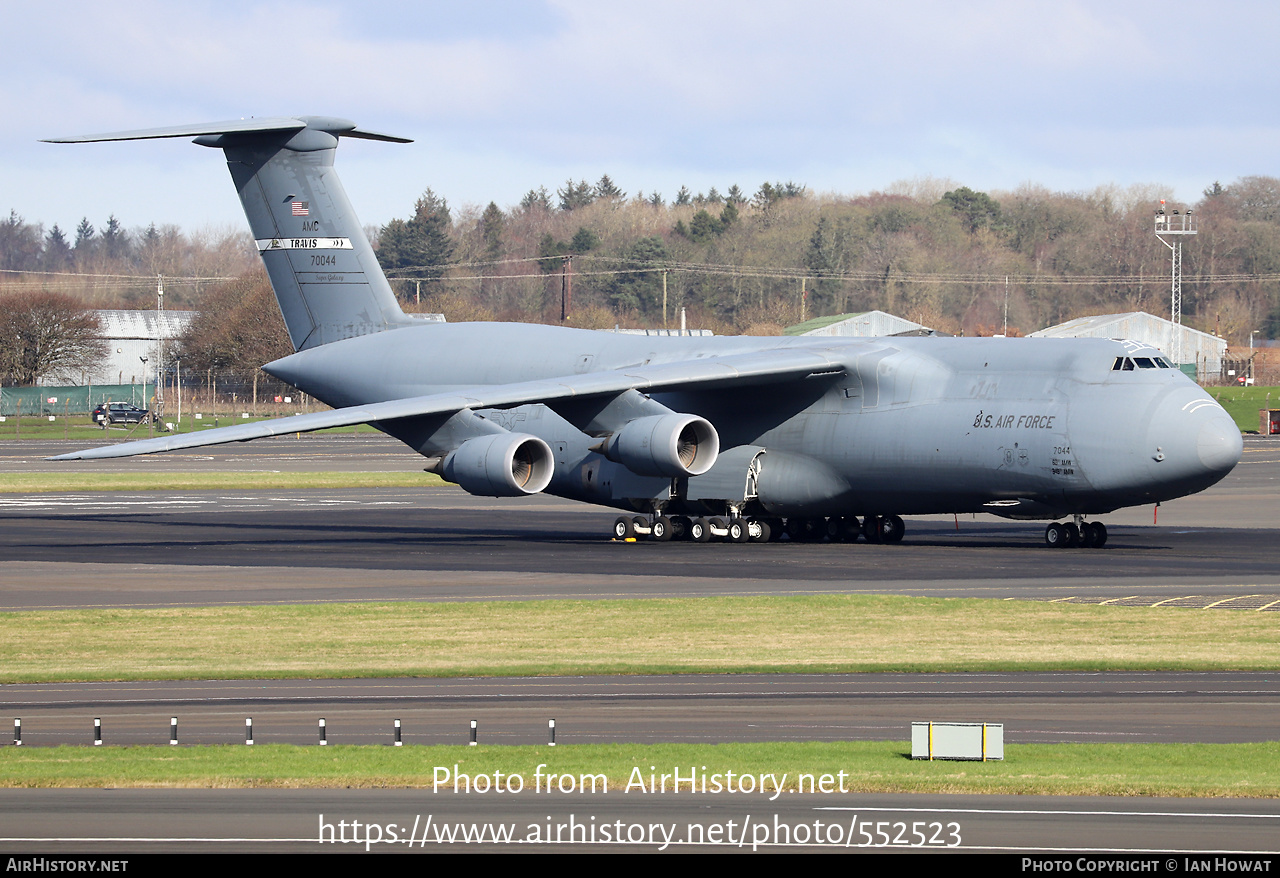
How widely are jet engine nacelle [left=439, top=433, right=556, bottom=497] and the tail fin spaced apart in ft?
26.1

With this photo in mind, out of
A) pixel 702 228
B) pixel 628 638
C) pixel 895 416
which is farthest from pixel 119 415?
pixel 628 638

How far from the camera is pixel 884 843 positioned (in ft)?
31.6

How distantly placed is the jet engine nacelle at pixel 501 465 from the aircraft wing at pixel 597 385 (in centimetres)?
78

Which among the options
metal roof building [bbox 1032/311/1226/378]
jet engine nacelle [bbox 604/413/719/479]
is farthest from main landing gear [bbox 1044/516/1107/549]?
metal roof building [bbox 1032/311/1226/378]

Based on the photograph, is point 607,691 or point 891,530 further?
point 891,530

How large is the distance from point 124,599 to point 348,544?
9.06 meters

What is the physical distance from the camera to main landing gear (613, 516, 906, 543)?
108 ft

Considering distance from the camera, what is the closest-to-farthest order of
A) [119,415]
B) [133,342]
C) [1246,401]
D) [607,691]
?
[607,691] < [119,415] < [1246,401] < [133,342]

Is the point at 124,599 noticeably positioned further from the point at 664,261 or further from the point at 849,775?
the point at 664,261

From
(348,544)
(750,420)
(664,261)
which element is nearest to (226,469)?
(348,544)

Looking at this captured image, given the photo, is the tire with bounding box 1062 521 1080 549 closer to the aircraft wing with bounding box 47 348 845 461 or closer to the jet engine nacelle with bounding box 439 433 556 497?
the aircraft wing with bounding box 47 348 845 461

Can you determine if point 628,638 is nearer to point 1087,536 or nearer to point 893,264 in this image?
point 1087,536

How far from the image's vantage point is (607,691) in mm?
16016

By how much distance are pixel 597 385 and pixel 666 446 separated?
1748 mm
